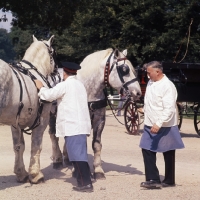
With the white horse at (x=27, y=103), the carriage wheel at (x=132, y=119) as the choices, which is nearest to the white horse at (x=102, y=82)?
the white horse at (x=27, y=103)

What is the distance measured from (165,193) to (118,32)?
24048mm

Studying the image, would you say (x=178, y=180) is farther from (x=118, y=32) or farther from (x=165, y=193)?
(x=118, y=32)

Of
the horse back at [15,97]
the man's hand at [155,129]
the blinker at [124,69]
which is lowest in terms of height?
the man's hand at [155,129]

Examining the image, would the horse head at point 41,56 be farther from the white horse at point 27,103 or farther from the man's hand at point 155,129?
the man's hand at point 155,129

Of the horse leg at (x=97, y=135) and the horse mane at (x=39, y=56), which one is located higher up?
the horse mane at (x=39, y=56)

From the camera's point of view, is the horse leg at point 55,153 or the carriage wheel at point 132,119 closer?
the horse leg at point 55,153

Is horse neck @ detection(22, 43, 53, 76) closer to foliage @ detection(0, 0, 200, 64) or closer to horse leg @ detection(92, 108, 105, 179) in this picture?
horse leg @ detection(92, 108, 105, 179)

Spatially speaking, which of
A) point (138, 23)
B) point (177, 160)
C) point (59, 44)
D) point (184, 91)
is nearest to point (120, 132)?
point (184, 91)

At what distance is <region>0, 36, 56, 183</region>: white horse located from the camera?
24.2 feet

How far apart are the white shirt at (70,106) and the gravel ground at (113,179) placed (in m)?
0.86

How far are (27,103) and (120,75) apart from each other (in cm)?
171

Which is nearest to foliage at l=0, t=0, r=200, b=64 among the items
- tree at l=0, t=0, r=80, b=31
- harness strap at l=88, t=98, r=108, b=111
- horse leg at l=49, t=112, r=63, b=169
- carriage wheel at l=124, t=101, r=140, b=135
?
tree at l=0, t=0, r=80, b=31

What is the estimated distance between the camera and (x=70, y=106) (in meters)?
7.60

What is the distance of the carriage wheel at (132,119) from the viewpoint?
A: 15.5 metres
